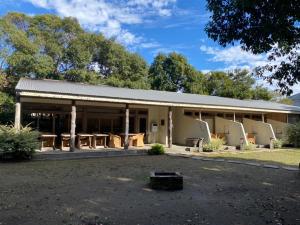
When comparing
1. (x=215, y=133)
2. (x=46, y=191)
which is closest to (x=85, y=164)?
(x=46, y=191)

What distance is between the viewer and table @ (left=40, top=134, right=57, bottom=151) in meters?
15.4

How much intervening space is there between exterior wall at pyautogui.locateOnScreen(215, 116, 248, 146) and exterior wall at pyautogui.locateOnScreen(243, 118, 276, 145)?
112 inches

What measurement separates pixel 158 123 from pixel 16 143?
11.0 metres

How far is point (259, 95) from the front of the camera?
4197cm

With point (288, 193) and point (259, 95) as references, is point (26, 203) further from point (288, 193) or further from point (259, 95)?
point (259, 95)

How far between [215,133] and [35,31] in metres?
19.8

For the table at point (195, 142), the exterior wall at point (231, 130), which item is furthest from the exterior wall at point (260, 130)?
the table at point (195, 142)

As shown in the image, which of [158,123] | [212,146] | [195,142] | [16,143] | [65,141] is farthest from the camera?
[158,123]

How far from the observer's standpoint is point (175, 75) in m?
40.8

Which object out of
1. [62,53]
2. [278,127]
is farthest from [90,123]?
[278,127]

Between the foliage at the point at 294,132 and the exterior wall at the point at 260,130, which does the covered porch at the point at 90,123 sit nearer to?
the foliage at the point at 294,132

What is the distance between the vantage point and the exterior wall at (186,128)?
19591 millimetres

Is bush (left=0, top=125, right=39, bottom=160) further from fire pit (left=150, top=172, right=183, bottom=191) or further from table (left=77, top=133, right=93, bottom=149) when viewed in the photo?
fire pit (left=150, top=172, right=183, bottom=191)

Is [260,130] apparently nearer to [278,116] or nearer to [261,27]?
[278,116]
